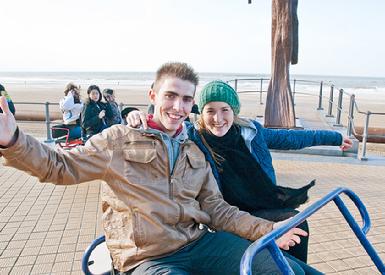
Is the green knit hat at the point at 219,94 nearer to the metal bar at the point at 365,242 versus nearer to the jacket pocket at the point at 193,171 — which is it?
the jacket pocket at the point at 193,171

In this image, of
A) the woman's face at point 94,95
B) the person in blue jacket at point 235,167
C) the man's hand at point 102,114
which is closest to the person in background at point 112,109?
the man's hand at point 102,114

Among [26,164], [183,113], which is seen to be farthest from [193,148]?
[26,164]

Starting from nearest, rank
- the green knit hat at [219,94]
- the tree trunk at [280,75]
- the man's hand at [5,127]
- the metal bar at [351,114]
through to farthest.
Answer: the man's hand at [5,127]
the green knit hat at [219,94]
the metal bar at [351,114]
the tree trunk at [280,75]

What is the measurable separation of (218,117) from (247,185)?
18.8 inches

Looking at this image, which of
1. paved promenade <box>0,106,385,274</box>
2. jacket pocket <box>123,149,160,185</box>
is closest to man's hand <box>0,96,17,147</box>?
jacket pocket <box>123,149,160,185</box>

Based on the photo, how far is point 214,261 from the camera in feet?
5.95

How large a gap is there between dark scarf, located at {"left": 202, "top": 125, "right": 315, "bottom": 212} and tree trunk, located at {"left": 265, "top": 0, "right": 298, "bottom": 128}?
6.81 meters

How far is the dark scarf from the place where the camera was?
228 cm

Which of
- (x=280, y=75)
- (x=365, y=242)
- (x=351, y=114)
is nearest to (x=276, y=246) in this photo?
(x=365, y=242)

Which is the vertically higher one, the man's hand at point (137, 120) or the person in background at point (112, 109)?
the man's hand at point (137, 120)

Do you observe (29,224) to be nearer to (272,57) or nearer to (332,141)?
(332,141)

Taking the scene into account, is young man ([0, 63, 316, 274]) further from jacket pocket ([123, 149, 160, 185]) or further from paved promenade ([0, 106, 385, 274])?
paved promenade ([0, 106, 385, 274])

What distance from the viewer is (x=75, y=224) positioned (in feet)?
13.1

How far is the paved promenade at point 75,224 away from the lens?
10.4 ft
